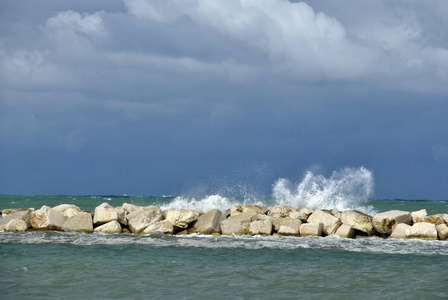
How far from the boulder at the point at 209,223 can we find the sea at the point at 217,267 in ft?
2.06

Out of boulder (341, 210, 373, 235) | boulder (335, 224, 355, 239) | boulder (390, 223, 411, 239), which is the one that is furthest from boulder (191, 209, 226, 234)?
boulder (390, 223, 411, 239)

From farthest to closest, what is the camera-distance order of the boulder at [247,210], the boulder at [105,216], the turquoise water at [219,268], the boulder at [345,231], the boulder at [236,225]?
the boulder at [247,210] → the boulder at [105,216] → the boulder at [236,225] → the boulder at [345,231] → the turquoise water at [219,268]

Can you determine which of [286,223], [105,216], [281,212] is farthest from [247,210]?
[105,216]

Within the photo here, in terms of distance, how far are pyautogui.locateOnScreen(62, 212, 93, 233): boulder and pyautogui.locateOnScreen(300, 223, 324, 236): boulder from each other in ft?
25.8

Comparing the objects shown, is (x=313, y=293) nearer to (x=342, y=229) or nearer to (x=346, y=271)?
(x=346, y=271)

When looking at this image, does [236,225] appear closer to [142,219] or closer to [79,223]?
[142,219]

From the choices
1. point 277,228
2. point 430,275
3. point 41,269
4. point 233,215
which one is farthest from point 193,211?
point 430,275

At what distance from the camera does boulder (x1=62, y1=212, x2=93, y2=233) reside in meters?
21.9

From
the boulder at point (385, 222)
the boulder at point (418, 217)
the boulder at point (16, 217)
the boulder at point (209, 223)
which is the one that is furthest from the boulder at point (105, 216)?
the boulder at point (418, 217)

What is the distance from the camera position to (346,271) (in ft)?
45.5

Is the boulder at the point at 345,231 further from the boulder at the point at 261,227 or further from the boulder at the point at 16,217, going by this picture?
the boulder at the point at 16,217

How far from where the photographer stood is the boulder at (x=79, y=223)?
2194 centimetres

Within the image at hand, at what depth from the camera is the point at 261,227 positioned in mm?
21094

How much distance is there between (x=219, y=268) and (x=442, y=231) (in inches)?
411
